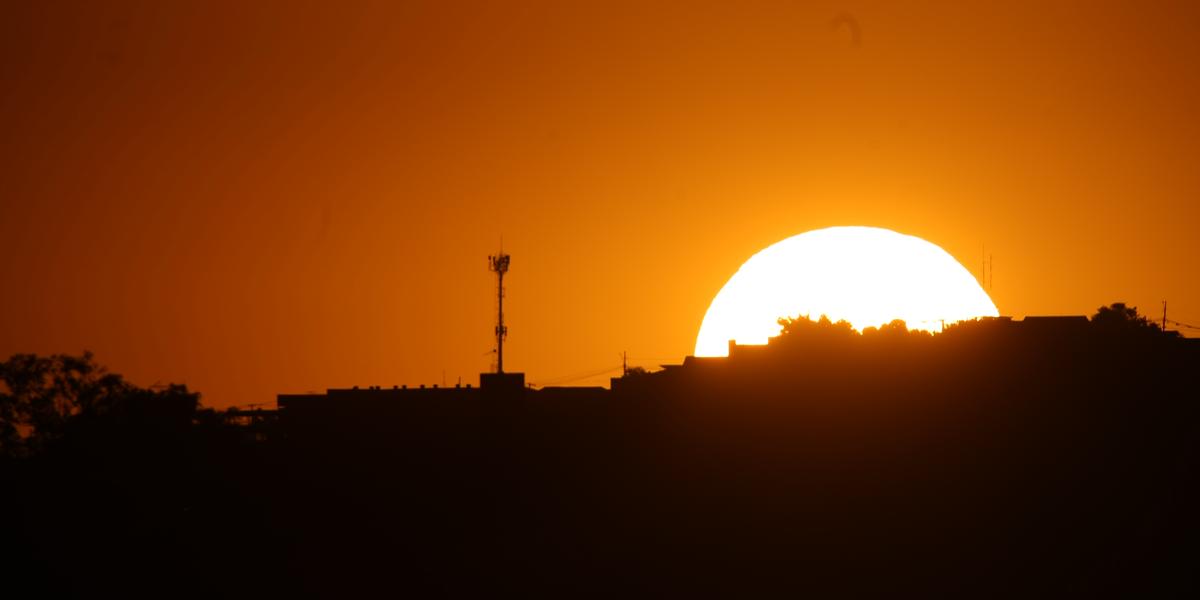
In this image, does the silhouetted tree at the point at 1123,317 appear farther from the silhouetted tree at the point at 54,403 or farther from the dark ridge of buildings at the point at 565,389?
the silhouetted tree at the point at 54,403

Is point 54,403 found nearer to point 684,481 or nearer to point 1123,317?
point 684,481

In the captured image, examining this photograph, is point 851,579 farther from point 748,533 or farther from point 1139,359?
point 1139,359

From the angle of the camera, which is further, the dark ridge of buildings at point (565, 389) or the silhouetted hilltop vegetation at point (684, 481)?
the dark ridge of buildings at point (565, 389)

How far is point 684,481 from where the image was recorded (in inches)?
2013

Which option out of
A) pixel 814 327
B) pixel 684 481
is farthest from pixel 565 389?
pixel 684 481

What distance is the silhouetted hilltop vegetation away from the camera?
1617 inches

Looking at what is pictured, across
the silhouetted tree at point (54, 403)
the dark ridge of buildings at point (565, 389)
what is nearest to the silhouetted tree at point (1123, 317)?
the dark ridge of buildings at point (565, 389)

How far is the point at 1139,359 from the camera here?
220ft

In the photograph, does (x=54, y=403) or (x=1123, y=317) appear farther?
(x=1123, y=317)

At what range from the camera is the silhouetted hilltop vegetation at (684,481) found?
41062 mm

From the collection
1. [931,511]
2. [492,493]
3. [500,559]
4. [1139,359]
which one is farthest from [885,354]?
[500,559]

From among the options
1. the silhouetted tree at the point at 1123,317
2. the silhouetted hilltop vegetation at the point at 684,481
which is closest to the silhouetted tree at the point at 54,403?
the silhouetted hilltop vegetation at the point at 684,481

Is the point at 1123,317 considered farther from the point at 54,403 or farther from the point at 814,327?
the point at 54,403

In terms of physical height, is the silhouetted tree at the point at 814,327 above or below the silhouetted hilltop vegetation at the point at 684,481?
above
